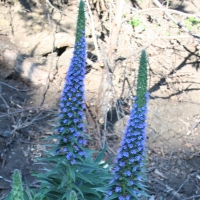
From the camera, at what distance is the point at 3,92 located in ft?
26.6

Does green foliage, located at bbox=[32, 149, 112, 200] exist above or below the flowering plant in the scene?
below

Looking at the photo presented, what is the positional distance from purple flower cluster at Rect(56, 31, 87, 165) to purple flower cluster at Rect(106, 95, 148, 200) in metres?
0.75

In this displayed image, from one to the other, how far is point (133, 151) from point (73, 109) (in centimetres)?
89

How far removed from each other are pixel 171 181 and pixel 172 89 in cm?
287

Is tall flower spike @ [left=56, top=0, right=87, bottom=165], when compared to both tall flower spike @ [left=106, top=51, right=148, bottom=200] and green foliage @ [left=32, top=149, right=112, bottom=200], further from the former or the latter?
tall flower spike @ [left=106, top=51, right=148, bottom=200]

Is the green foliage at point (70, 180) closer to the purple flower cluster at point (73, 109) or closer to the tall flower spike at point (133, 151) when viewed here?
the purple flower cluster at point (73, 109)

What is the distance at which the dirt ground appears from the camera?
688cm

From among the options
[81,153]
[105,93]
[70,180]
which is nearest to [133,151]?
[81,153]

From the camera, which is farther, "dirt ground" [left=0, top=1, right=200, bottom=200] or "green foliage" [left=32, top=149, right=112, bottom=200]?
"dirt ground" [left=0, top=1, right=200, bottom=200]

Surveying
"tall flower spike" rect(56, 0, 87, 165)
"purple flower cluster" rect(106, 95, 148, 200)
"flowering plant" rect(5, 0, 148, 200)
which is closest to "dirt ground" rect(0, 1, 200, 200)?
"flowering plant" rect(5, 0, 148, 200)

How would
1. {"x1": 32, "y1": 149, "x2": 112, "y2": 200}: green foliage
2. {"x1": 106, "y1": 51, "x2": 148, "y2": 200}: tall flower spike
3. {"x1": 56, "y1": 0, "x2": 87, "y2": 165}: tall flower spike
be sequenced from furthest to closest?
1. {"x1": 32, "y1": 149, "x2": 112, "y2": 200}: green foliage
2. {"x1": 56, "y1": 0, "x2": 87, "y2": 165}: tall flower spike
3. {"x1": 106, "y1": 51, "x2": 148, "y2": 200}: tall flower spike

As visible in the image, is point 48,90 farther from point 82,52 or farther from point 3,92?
point 82,52

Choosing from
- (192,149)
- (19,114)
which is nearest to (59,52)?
(19,114)

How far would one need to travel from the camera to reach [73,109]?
13.1ft
